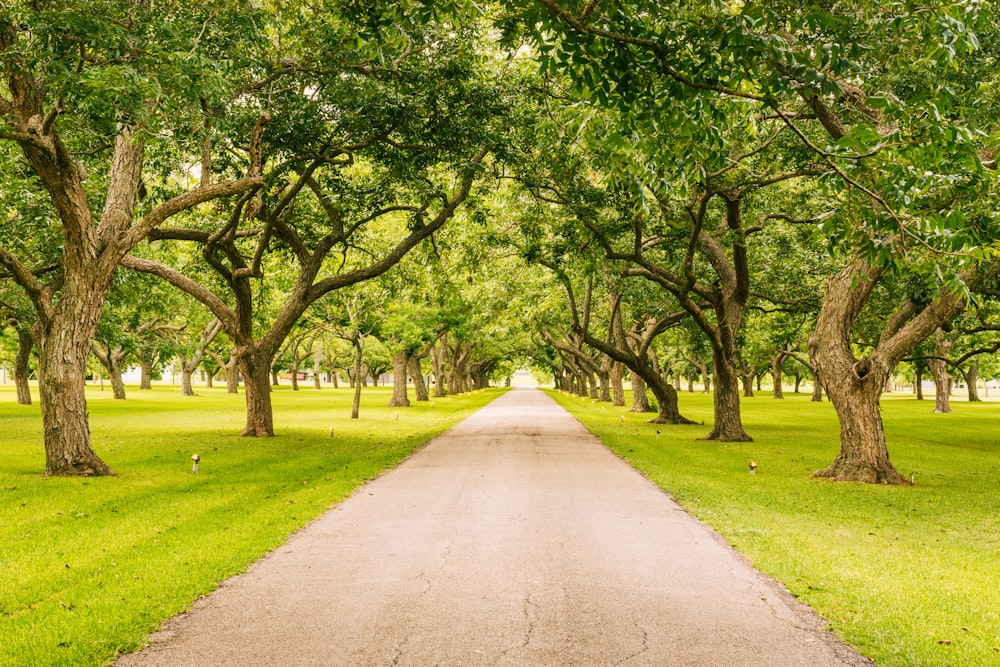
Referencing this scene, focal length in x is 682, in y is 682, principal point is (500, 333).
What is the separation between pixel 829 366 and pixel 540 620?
33.2 ft

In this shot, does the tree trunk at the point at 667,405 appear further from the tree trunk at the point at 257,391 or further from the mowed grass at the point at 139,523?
the tree trunk at the point at 257,391

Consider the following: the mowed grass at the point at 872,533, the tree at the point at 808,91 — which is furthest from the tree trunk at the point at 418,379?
the tree at the point at 808,91

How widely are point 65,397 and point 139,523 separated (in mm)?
4552

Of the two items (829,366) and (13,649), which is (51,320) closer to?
(13,649)

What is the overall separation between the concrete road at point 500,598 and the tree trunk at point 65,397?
19.3ft

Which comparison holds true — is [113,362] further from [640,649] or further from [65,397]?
[640,649]

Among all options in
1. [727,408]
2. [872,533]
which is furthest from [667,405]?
[872,533]

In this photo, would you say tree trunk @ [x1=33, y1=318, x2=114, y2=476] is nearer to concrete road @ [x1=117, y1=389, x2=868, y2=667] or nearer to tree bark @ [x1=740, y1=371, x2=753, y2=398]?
concrete road @ [x1=117, y1=389, x2=868, y2=667]

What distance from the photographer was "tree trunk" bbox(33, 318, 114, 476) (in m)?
11.8

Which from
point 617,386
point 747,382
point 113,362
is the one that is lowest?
point 747,382

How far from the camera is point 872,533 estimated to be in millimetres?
8750

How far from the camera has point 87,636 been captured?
4.84 m

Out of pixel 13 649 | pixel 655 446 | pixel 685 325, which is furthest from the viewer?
pixel 685 325

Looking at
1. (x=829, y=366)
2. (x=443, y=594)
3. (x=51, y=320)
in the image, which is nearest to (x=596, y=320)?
(x=829, y=366)
